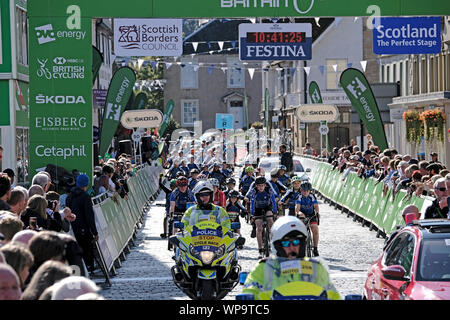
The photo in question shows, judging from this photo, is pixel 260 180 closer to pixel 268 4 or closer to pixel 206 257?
pixel 268 4

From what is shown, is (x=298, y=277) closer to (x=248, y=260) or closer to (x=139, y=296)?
(x=139, y=296)

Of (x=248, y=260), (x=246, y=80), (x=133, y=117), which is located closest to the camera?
(x=248, y=260)

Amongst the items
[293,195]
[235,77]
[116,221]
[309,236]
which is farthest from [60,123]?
[235,77]

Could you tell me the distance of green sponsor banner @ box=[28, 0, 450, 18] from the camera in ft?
68.7

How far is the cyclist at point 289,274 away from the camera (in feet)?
26.0

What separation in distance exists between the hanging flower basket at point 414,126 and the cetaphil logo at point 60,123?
24043mm

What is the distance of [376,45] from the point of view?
23.5 metres

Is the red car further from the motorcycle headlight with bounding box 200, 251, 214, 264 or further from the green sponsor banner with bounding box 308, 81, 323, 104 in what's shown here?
the green sponsor banner with bounding box 308, 81, 323, 104

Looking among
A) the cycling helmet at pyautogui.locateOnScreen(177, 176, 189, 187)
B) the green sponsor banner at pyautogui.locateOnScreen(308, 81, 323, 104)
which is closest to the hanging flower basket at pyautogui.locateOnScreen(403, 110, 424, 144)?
the green sponsor banner at pyautogui.locateOnScreen(308, 81, 323, 104)

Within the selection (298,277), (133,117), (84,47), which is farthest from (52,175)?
(133,117)

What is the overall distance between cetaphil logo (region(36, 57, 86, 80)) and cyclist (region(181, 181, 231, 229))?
6.98 meters

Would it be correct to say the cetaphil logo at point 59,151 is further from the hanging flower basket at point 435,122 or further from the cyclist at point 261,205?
the hanging flower basket at point 435,122

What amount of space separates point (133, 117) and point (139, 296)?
27101 mm

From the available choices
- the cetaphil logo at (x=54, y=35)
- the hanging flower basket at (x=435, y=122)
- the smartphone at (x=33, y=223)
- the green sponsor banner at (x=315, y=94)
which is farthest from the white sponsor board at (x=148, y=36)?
the green sponsor banner at (x=315, y=94)
